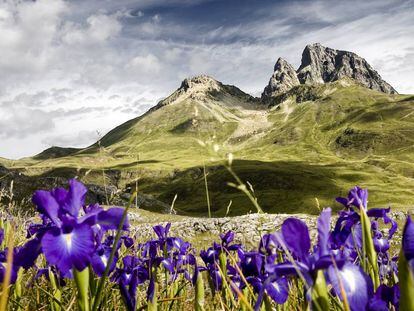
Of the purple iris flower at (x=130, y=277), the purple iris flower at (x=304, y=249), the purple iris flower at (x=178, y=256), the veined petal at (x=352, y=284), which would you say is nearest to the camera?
the veined petal at (x=352, y=284)

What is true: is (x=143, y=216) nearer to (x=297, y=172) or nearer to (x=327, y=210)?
(x=327, y=210)

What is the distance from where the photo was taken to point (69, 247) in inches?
73.0

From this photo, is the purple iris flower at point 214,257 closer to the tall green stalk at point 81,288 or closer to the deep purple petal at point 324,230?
the tall green stalk at point 81,288

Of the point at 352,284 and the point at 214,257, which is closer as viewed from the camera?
the point at 352,284

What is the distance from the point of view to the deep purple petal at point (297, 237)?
1718 mm

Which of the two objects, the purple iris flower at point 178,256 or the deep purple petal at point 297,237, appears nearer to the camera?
the deep purple petal at point 297,237

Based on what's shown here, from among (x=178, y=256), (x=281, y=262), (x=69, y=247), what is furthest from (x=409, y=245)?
(x=178, y=256)

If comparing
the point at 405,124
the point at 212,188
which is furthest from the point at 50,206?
the point at 405,124

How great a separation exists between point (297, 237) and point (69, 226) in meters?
1.01

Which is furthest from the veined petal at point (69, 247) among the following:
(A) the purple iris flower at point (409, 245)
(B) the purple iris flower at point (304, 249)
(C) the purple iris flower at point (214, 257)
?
(C) the purple iris flower at point (214, 257)

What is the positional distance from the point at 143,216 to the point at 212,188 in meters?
72.7

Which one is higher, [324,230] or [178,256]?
[324,230]

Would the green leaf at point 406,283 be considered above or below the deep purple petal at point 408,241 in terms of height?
below

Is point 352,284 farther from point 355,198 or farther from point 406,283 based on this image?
point 355,198
